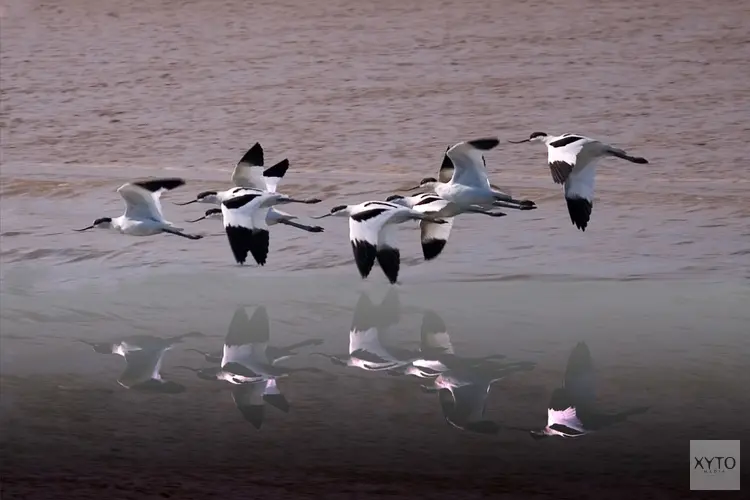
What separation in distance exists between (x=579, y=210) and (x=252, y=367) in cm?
255

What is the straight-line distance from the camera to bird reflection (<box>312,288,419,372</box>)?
7781mm

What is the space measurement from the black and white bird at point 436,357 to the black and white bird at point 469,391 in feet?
0.22

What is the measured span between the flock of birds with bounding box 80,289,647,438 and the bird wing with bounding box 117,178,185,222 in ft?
4.50

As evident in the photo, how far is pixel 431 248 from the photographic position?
32.5ft

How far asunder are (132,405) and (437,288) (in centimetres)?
269

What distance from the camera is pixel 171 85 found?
560 inches

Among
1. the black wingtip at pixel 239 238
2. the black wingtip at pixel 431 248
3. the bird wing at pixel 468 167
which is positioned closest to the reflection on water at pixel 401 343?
the black wingtip at pixel 239 238

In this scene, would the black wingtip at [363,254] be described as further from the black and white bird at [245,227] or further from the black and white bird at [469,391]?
the black and white bird at [469,391]

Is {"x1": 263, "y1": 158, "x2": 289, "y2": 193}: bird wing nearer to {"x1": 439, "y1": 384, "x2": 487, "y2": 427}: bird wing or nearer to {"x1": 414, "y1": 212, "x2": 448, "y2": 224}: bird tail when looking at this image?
{"x1": 414, "y1": 212, "x2": 448, "y2": 224}: bird tail

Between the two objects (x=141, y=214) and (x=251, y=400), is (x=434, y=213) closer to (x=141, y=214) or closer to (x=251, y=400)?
(x=141, y=214)

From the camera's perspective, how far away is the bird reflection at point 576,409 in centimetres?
656

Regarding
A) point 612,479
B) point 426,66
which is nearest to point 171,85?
point 426,66

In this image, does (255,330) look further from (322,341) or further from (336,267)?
(336,267)
